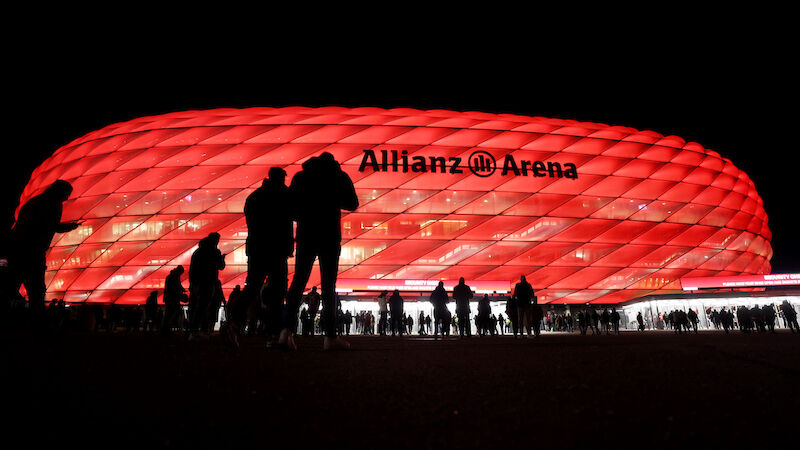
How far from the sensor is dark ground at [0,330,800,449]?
102 centimetres

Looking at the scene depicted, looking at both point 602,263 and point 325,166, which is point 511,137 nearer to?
point 602,263

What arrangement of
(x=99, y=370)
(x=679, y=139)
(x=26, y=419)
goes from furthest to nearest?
(x=679, y=139) < (x=99, y=370) < (x=26, y=419)

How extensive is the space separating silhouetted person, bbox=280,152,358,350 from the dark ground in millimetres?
1309

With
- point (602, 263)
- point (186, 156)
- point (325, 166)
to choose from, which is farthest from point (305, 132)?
point (325, 166)

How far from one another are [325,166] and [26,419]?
109 inches

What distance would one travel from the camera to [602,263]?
77.2ft

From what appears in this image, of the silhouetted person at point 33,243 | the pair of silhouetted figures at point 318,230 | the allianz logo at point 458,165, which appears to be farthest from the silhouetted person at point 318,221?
the allianz logo at point 458,165

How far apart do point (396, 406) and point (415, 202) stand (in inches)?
835

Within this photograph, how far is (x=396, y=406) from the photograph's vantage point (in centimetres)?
138

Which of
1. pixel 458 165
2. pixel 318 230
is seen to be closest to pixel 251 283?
pixel 318 230

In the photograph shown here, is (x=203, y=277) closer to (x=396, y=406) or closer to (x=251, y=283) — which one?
(x=251, y=283)

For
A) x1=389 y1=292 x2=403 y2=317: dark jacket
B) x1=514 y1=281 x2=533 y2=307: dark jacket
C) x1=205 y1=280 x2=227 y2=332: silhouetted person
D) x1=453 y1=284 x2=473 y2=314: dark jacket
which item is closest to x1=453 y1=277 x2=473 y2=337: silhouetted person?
x1=453 y1=284 x2=473 y2=314: dark jacket

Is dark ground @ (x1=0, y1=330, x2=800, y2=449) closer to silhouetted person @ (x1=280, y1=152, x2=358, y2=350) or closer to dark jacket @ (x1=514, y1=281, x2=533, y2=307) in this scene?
silhouetted person @ (x1=280, y1=152, x2=358, y2=350)

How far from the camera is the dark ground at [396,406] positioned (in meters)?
1.02
